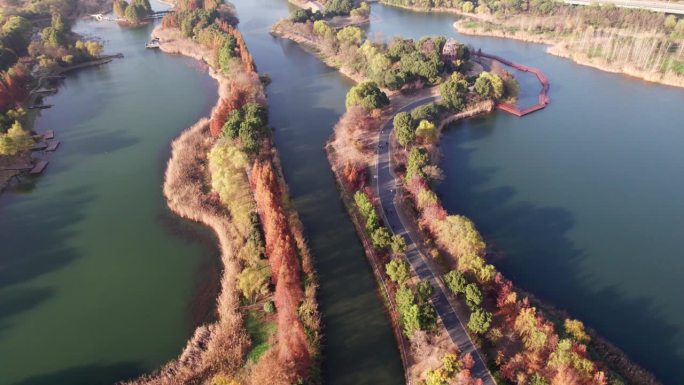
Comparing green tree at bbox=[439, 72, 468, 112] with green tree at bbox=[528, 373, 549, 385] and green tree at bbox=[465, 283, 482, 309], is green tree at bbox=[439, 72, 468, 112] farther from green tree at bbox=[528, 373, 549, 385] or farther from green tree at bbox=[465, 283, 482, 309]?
green tree at bbox=[528, 373, 549, 385]

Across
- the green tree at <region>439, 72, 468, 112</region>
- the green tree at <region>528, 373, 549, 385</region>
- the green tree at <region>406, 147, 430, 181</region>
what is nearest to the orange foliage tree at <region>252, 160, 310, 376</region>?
the green tree at <region>406, 147, 430, 181</region>

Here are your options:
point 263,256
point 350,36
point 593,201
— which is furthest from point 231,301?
point 350,36

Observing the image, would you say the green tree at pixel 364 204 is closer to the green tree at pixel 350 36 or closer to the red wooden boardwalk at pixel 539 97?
the red wooden boardwalk at pixel 539 97

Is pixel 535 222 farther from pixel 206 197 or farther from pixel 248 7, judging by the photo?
pixel 248 7

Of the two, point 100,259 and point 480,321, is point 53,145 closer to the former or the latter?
point 100,259

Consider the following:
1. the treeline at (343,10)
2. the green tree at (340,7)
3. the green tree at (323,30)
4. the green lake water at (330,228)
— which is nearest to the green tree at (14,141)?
the green lake water at (330,228)
